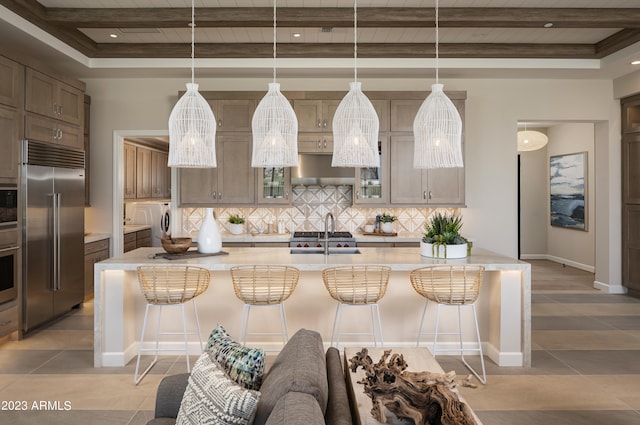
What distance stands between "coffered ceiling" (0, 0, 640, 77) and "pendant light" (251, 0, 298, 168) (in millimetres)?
1595

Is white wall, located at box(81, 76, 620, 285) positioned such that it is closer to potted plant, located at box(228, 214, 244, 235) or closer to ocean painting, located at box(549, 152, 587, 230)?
potted plant, located at box(228, 214, 244, 235)

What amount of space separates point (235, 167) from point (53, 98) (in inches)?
82.0

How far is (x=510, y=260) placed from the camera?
3830 millimetres

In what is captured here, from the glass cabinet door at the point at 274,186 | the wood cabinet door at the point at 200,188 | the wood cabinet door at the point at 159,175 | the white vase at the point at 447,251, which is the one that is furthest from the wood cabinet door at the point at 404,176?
the wood cabinet door at the point at 159,175

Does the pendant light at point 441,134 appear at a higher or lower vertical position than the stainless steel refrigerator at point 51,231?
higher

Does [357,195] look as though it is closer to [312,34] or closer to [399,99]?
[399,99]

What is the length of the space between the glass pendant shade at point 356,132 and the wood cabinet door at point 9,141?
305cm

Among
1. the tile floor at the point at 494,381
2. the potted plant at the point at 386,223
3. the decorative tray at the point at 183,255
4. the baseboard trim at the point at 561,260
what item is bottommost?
the tile floor at the point at 494,381

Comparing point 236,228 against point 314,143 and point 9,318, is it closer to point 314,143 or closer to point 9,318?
point 314,143

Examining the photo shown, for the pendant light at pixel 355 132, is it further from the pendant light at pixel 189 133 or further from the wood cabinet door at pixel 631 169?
the wood cabinet door at pixel 631 169

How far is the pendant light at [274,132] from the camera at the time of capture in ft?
10.9

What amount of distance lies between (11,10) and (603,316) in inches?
265

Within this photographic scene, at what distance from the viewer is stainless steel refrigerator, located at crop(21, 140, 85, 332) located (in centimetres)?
454

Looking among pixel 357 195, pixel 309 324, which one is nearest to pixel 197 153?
pixel 309 324
